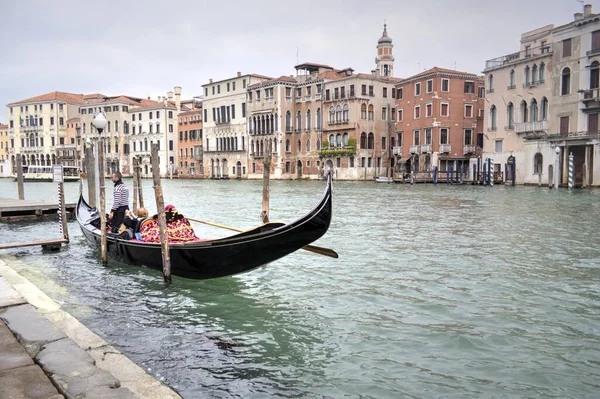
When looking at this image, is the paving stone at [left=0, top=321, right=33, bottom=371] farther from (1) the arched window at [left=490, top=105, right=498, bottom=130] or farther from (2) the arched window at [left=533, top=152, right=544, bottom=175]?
(1) the arched window at [left=490, top=105, right=498, bottom=130]

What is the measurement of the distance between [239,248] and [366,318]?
153cm

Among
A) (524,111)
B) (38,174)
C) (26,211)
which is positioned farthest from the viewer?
(38,174)

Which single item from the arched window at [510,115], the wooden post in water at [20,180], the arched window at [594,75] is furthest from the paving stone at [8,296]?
the arched window at [510,115]

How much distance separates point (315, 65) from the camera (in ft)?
137

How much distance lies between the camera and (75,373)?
111 inches

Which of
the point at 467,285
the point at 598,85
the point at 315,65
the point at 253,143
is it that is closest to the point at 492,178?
the point at 598,85

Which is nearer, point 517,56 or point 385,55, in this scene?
point 517,56

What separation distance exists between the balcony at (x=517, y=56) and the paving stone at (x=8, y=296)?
28.3 meters

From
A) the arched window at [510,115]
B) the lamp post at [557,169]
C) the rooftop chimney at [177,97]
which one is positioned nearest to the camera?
the lamp post at [557,169]

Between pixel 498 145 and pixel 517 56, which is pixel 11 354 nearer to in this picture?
pixel 498 145

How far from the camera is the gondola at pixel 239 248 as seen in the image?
496cm

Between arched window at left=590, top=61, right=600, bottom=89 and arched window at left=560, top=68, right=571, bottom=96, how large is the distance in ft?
3.90

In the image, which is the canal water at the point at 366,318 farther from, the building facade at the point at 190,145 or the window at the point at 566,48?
the building facade at the point at 190,145

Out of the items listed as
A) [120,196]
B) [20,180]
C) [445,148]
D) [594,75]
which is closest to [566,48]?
[594,75]
